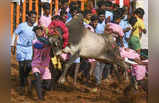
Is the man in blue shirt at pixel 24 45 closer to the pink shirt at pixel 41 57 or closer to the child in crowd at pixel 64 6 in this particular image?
the pink shirt at pixel 41 57

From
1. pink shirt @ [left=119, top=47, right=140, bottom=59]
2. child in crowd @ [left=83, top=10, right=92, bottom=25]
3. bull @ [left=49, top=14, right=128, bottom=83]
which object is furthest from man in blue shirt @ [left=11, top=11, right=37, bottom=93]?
pink shirt @ [left=119, top=47, right=140, bottom=59]

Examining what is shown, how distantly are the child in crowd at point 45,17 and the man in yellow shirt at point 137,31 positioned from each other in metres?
1.81

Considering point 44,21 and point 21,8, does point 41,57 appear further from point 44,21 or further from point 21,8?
point 21,8

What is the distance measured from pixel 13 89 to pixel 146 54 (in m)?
2.92

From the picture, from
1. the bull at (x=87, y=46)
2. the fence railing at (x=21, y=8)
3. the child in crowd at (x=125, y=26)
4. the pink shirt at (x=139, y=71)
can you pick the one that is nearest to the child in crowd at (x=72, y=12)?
the bull at (x=87, y=46)

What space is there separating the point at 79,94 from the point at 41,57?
111cm

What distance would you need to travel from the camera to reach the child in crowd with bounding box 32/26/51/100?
6.48 metres

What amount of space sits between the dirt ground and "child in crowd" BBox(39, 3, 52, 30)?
0.93 metres

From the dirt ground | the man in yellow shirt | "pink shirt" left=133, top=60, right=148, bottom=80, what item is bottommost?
the dirt ground

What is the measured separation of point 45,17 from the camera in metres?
6.59

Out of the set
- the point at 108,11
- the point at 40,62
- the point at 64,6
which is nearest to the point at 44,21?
the point at 64,6

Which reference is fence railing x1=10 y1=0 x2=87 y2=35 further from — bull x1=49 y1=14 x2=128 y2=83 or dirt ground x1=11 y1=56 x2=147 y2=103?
dirt ground x1=11 y1=56 x2=147 y2=103

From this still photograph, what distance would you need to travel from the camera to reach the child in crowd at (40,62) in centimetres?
648

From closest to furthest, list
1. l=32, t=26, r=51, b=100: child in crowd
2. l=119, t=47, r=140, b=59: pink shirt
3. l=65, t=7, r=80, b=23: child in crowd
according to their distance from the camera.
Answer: l=32, t=26, r=51, b=100: child in crowd
l=65, t=7, r=80, b=23: child in crowd
l=119, t=47, r=140, b=59: pink shirt
